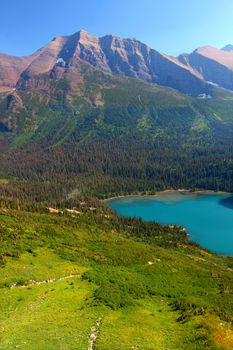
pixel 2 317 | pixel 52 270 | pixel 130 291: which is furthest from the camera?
pixel 52 270

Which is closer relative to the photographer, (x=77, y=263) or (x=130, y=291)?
(x=130, y=291)

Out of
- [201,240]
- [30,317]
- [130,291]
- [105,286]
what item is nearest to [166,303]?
[130,291]

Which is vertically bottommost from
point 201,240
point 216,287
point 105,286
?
point 201,240

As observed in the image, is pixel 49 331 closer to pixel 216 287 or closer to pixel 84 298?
pixel 84 298

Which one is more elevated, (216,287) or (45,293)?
(45,293)

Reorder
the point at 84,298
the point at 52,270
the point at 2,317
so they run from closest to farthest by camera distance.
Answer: the point at 2,317 < the point at 84,298 < the point at 52,270

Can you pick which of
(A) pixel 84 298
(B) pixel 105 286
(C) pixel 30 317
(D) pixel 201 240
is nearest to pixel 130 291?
(B) pixel 105 286

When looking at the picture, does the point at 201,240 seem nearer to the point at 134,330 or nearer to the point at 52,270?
the point at 52,270
